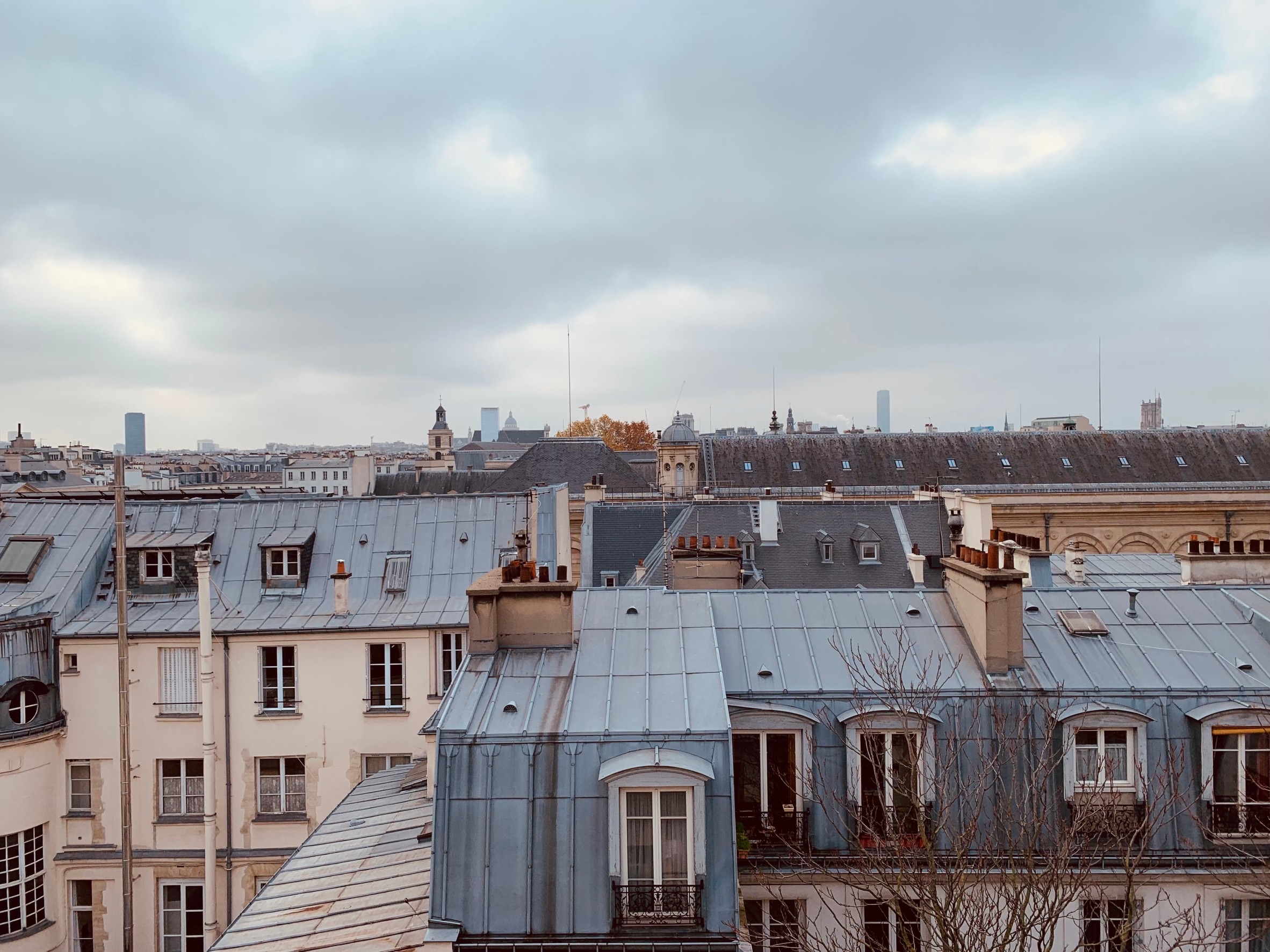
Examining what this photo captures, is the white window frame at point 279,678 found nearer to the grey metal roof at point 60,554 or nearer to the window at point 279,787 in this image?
the window at point 279,787

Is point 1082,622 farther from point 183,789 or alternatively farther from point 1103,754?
point 183,789

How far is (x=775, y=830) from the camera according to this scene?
29.6ft

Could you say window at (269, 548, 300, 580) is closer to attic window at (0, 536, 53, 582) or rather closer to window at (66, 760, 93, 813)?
attic window at (0, 536, 53, 582)

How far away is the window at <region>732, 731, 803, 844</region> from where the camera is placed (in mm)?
9031

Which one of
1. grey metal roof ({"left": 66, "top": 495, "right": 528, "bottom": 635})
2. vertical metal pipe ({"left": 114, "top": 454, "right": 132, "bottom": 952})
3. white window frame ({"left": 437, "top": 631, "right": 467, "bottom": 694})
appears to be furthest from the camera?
grey metal roof ({"left": 66, "top": 495, "right": 528, "bottom": 635})

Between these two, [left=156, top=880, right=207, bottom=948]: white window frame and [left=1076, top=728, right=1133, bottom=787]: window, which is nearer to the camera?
[left=1076, top=728, right=1133, bottom=787]: window

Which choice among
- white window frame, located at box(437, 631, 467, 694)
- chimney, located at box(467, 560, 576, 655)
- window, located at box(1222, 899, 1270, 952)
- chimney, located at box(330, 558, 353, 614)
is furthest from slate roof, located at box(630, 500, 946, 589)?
window, located at box(1222, 899, 1270, 952)

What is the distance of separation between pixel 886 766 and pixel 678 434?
46.0 metres

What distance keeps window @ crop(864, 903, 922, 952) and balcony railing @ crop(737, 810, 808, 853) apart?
850 millimetres

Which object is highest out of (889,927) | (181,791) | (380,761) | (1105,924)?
(1105,924)

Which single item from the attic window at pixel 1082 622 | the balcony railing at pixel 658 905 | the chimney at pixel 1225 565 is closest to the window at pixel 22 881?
the balcony railing at pixel 658 905

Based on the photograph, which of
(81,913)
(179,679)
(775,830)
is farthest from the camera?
(179,679)

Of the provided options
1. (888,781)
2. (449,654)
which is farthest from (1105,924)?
(449,654)

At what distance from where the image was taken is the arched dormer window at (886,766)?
344 inches
